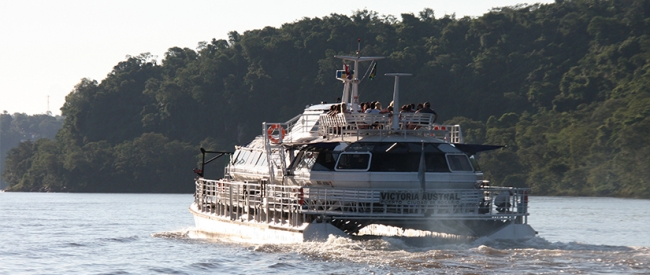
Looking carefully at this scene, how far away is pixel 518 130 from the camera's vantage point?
96.2 metres

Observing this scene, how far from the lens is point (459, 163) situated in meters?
30.4

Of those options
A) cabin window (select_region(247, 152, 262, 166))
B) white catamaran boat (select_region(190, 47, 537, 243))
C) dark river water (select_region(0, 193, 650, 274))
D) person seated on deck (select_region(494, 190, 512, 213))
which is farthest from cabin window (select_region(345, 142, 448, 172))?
cabin window (select_region(247, 152, 262, 166))

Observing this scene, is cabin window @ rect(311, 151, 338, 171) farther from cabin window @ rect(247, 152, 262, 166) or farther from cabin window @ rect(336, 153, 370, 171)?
cabin window @ rect(247, 152, 262, 166)

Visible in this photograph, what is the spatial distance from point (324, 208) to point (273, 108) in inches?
3799

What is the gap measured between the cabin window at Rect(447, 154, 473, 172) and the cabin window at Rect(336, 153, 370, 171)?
7.21 feet

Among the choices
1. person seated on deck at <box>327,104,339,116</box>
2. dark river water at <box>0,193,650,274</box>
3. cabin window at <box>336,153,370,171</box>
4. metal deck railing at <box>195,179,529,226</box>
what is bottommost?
dark river water at <box>0,193,650,274</box>

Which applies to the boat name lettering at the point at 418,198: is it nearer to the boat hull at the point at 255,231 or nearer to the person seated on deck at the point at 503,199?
the person seated on deck at the point at 503,199

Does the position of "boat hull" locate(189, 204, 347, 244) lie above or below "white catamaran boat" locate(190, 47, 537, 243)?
below

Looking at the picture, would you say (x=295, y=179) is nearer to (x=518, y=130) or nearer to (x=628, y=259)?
(x=628, y=259)

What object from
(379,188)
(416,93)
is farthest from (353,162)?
(416,93)

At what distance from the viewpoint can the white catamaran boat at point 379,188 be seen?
28.4 meters

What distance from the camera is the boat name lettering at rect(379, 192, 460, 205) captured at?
28.3 m

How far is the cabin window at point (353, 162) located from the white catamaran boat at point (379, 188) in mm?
26

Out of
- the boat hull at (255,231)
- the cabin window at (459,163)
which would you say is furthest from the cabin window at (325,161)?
the cabin window at (459,163)
